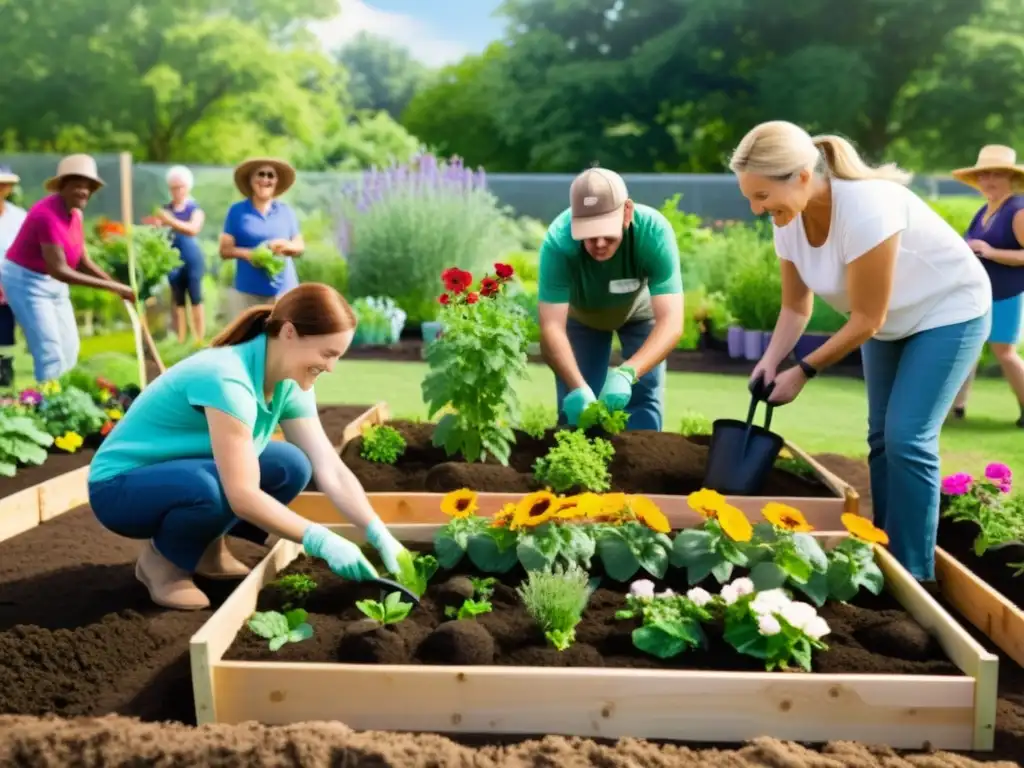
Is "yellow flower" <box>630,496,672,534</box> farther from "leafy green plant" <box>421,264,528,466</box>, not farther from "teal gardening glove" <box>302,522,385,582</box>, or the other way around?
"leafy green plant" <box>421,264,528,466</box>

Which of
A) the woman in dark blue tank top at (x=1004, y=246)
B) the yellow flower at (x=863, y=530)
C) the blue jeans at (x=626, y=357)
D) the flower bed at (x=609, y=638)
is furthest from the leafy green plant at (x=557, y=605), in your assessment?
the woman in dark blue tank top at (x=1004, y=246)

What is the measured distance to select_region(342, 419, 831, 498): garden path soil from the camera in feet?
13.6

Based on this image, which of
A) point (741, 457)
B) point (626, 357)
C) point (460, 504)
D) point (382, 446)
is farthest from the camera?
point (626, 357)

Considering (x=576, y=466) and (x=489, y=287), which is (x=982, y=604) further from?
(x=489, y=287)

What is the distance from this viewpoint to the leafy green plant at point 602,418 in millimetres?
4367

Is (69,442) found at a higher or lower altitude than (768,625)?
lower

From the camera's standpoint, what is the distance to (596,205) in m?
3.87

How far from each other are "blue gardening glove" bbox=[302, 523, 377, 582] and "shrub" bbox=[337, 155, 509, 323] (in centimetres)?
765

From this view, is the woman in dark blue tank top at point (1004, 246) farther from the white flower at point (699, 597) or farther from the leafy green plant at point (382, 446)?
the white flower at point (699, 597)

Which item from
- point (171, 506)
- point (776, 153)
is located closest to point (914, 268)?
point (776, 153)

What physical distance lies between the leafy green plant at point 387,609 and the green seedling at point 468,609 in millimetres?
127

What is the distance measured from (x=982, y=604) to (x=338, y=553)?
6.30ft

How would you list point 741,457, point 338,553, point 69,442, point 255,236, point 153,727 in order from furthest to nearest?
point 255,236 < point 69,442 < point 741,457 < point 338,553 < point 153,727

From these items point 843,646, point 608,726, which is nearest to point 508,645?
point 608,726
